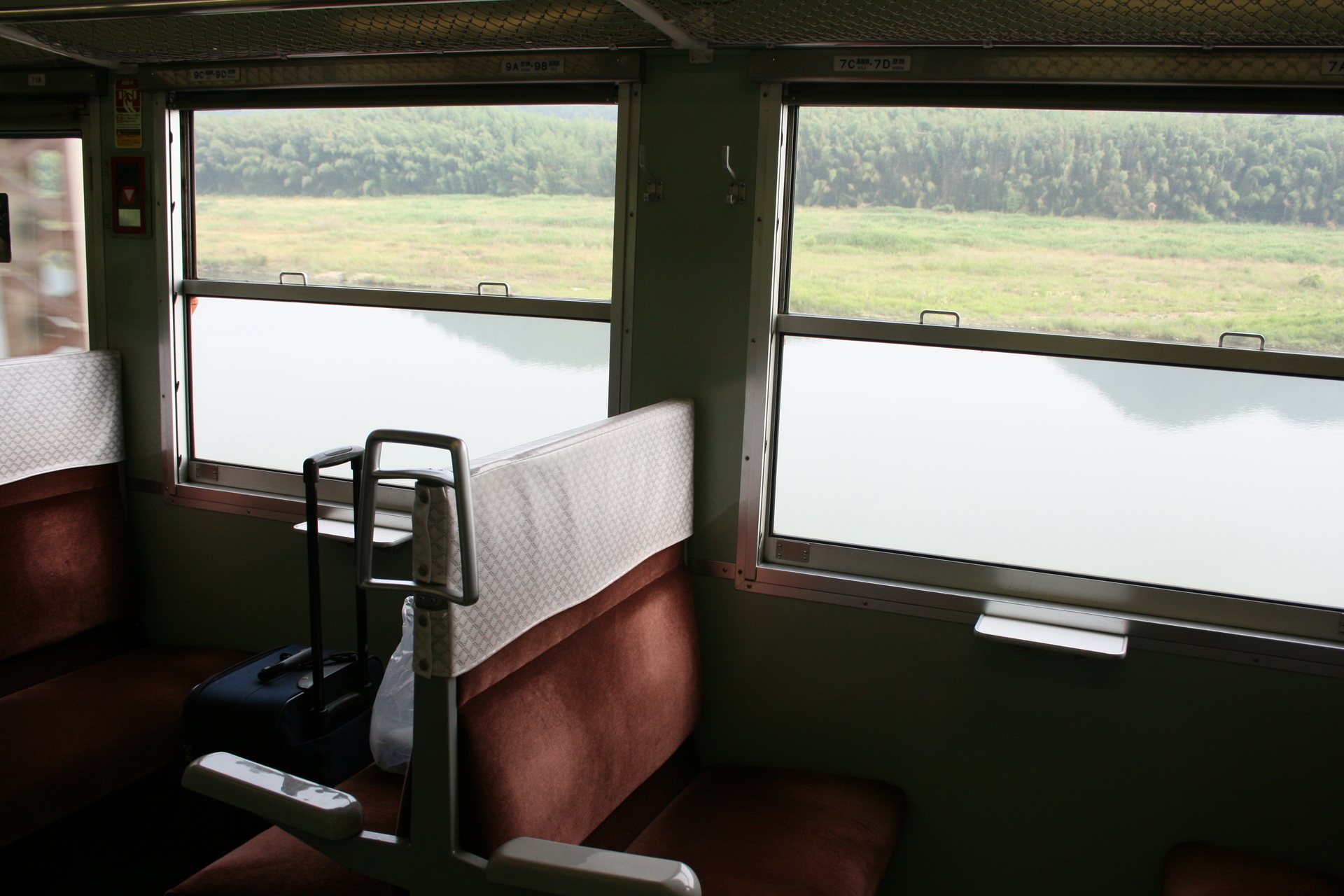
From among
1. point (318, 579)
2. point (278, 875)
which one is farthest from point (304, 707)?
point (278, 875)

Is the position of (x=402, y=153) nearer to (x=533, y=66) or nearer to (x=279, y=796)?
(x=533, y=66)

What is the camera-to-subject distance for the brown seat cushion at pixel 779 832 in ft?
7.64

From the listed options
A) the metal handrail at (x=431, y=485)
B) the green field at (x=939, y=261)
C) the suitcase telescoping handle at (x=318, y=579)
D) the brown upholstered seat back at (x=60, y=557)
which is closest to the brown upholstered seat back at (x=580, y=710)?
the metal handrail at (x=431, y=485)

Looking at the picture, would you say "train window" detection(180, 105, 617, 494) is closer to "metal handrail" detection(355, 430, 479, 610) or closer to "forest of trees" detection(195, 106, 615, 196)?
"forest of trees" detection(195, 106, 615, 196)

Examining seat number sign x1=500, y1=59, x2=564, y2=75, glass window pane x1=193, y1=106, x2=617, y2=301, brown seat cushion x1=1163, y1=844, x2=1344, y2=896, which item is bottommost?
brown seat cushion x1=1163, y1=844, x2=1344, y2=896

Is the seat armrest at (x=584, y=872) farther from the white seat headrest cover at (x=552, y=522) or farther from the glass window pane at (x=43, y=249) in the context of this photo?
the glass window pane at (x=43, y=249)

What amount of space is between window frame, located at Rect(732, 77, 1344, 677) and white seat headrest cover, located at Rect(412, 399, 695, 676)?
1.08 ft

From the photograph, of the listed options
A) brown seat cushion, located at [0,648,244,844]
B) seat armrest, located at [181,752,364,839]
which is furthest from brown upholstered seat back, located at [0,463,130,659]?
seat armrest, located at [181,752,364,839]

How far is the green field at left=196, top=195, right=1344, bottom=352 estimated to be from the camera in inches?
99.3

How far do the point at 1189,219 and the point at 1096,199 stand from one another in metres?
0.24

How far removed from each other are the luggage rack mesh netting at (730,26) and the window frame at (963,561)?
190mm

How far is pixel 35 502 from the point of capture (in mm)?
3395

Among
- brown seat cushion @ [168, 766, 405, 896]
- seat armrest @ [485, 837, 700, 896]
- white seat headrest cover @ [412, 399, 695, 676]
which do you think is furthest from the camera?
brown seat cushion @ [168, 766, 405, 896]

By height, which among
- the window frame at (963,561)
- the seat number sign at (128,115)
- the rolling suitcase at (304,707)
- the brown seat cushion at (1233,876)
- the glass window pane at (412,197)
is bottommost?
the brown seat cushion at (1233,876)
